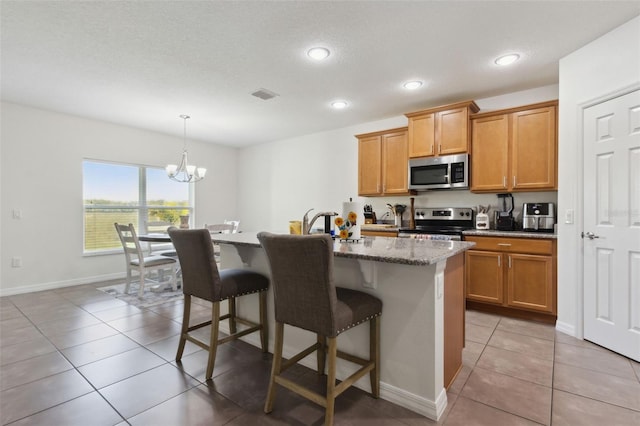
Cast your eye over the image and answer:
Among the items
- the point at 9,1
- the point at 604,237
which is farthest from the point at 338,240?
the point at 9,1

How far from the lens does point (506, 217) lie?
347 centimetres

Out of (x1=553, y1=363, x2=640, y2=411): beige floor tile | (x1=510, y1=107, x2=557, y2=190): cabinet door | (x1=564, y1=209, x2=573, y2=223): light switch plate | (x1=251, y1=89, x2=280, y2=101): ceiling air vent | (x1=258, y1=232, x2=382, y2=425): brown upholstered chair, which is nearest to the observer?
(x1=258, y1=232, x2=382, y2=425): brown upholstered chair

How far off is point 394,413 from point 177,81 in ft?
11.7

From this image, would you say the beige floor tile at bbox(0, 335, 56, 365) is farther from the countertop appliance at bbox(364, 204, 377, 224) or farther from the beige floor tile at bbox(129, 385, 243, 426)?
the countertop appliance at bbox(364, 204, 377, 224)

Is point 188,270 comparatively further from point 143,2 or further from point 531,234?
point 531,234

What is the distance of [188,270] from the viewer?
2168mm

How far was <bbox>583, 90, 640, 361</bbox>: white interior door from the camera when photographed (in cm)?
229

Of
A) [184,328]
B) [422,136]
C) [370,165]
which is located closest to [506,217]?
[422,136]

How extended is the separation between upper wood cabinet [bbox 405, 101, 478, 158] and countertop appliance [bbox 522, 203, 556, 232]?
3.13ft

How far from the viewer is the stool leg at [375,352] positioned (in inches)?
69.3

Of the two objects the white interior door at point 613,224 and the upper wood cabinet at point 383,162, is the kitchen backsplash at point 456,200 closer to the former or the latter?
the upper wood cabinet at point 383,162

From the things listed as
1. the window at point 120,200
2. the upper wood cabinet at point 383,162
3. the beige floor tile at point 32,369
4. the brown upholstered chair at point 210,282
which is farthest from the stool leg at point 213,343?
the window at point 120,200

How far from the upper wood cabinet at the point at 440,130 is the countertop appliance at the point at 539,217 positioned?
3.13 ft

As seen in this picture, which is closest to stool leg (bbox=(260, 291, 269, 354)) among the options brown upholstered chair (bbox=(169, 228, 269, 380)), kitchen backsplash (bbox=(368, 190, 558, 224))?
brown upholstered chair (bbox=(169, 228, 269, 380))
